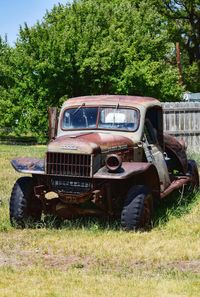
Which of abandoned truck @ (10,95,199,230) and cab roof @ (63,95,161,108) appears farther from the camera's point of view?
cab roof @ (63,95,161,108)

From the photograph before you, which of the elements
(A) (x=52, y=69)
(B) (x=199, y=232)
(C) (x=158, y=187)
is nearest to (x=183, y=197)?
(C) (x=158, y=187)

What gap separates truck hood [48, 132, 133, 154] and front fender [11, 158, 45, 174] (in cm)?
38

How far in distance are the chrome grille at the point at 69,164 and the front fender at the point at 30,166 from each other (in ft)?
0.64

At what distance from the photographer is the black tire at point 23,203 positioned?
9211 millimetres

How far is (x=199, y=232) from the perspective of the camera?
28.7 feet

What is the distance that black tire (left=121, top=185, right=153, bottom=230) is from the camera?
8.64 meters

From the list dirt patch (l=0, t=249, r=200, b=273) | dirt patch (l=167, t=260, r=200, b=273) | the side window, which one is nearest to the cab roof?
the side window

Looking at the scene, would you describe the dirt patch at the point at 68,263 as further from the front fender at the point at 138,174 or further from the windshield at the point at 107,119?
the windshield at the point at 107,119

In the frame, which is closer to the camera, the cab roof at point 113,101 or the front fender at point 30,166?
the front fender at point 30,166

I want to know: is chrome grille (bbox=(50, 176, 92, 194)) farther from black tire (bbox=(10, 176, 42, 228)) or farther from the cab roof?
the cab roof

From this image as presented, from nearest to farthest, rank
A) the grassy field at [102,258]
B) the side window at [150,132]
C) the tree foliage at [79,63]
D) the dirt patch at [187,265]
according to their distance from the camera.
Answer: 1. the grassy field at [102,258]
2. the dirt patch at [187,265]
3. the side window at [150,132]
4. the tree foliage at [79,63]

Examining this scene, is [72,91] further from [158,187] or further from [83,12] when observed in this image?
[158,187]

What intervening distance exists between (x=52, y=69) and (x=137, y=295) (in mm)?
25534

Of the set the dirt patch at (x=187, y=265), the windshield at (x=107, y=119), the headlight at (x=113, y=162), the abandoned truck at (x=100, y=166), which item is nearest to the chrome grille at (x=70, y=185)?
the abandoned truck at (x=100, y=166)
